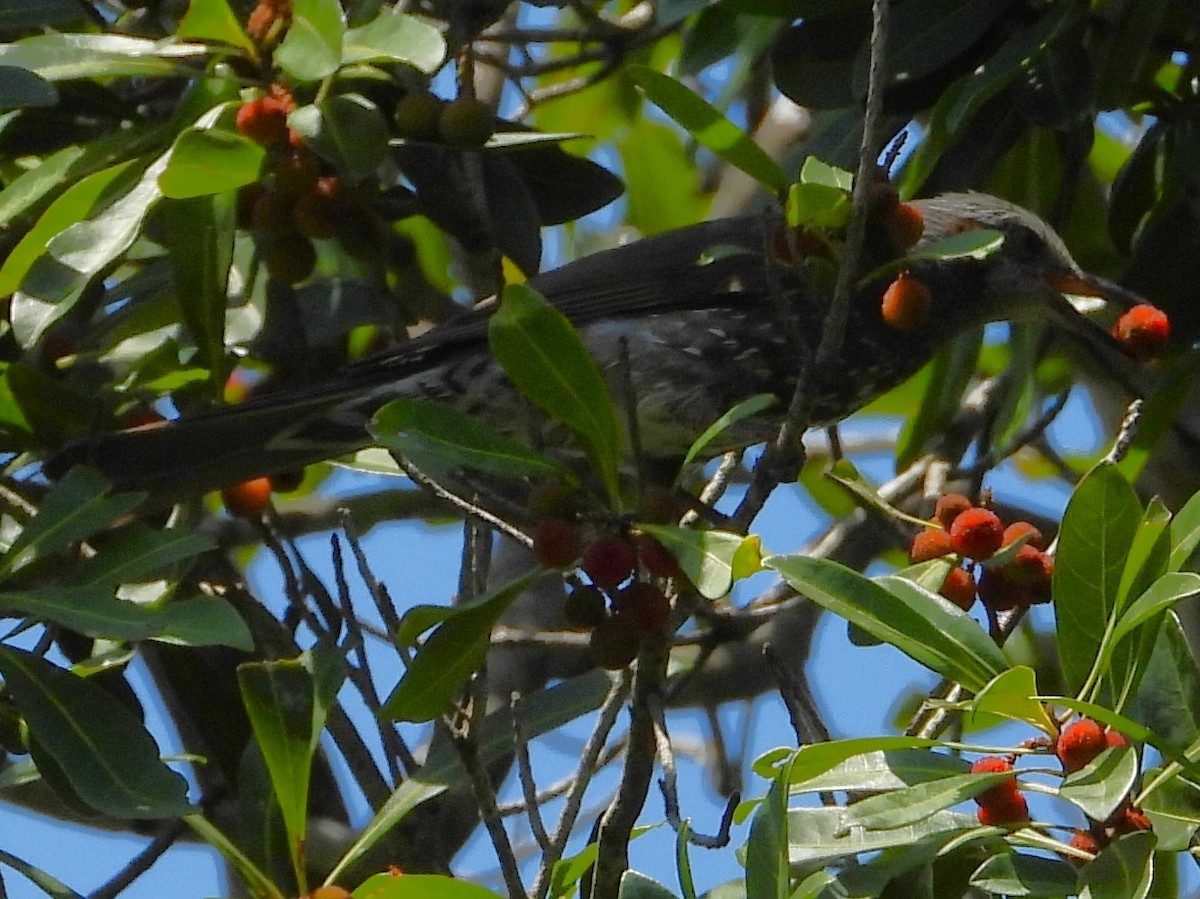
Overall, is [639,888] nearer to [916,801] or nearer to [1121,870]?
[916,801]

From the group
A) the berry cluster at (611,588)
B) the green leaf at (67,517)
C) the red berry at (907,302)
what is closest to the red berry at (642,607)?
the berry cluster at (611,588)

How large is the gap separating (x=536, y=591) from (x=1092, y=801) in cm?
226

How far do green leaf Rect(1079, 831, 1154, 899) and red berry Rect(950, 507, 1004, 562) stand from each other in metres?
0.60

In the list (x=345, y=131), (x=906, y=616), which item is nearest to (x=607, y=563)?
(x=906, y=616)

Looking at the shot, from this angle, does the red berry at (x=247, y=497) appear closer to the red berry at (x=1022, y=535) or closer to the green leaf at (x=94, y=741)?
the green leaf at (x=94, y=741)

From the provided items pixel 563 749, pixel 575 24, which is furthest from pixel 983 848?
pixel 575 24

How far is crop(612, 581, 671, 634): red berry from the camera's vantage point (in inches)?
92.9

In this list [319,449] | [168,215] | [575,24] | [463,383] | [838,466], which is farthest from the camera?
[575,24]

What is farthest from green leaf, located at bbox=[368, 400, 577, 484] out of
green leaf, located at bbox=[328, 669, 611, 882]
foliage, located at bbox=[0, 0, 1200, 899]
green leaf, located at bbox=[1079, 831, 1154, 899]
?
green leaf, located at bbox=[1079, 831, 1154, 899]

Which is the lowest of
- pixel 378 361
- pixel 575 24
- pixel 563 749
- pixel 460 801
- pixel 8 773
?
pixel 563 749

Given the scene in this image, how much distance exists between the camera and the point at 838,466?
2.69 meters

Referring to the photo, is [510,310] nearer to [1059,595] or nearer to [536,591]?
[1059,595]

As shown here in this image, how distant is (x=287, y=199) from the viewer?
10.1 feet

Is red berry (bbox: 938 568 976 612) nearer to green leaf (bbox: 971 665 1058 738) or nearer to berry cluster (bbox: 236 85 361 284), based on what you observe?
green leaf (bbox: 971 665 1058 738)
